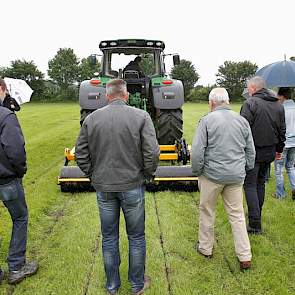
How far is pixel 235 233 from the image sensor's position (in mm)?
3680

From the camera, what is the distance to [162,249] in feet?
13.0

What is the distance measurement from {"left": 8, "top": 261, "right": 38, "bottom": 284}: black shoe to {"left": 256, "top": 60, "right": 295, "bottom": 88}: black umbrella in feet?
11.4

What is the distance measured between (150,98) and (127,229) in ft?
13.5

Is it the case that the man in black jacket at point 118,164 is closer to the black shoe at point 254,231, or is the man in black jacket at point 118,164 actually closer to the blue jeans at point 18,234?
the blue jeans at point 18,234

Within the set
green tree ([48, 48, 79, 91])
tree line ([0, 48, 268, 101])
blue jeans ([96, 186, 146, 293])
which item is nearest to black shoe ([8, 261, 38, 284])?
blue jeans ([96, 186, 146, 293])

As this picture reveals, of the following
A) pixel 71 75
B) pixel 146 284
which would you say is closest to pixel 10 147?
pixel 146 284

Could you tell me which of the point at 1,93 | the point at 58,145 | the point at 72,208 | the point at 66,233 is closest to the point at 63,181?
the point at 72,208

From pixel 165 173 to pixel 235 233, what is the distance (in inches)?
78.1

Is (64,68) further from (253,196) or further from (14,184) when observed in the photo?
(14,184)

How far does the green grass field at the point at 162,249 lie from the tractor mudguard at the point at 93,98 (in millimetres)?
1482

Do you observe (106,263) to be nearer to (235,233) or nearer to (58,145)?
(235,233)

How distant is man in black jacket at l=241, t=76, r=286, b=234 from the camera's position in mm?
4262

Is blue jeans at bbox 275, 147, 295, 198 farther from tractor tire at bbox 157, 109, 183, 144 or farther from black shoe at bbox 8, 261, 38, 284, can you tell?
black shoe at bbox 8, 261, 38, 284

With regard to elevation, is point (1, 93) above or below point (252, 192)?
above
